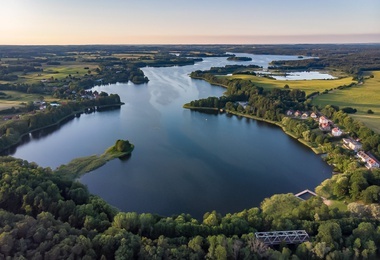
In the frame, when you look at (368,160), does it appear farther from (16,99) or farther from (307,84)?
(16,99)

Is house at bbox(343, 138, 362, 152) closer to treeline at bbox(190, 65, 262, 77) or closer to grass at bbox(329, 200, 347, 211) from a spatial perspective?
grass at bbox(329, 200, 347, 211)

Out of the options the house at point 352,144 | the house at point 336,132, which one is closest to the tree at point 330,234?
the house at point 352,144

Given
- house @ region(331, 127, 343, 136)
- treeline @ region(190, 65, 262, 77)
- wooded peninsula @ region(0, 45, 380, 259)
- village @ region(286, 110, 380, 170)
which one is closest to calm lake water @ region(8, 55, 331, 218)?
wooded peninsula @ region(0, 45, 380, 259)

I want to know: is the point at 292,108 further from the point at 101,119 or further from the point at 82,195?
the point at 82,195

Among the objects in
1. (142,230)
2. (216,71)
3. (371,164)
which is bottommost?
(371,164)

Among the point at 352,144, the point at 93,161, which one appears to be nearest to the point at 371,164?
the point at 352,144

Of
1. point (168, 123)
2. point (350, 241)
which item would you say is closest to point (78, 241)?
point (350, 241)

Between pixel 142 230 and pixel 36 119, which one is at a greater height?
pixel 36 119
